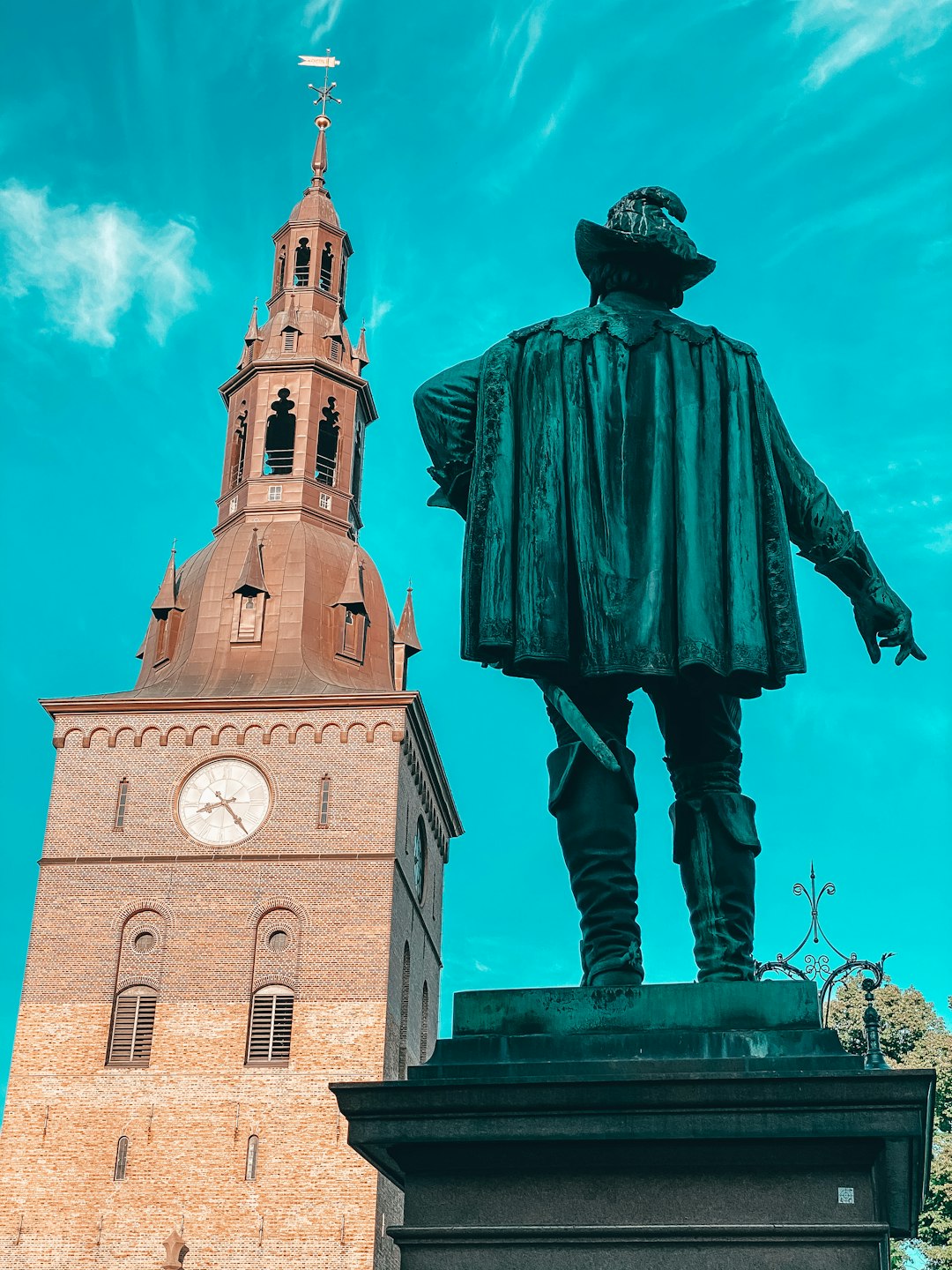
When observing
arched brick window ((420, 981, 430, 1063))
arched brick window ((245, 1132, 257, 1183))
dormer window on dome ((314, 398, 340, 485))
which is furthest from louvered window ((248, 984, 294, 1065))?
dormer window on dome ((314, 398, 340, 485))

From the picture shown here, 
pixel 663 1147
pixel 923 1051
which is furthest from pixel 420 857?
pixel 663 1147

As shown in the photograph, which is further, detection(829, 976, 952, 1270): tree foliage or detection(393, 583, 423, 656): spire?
detection(393, 583, 423, 656): spire

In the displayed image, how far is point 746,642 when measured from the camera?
4477mm

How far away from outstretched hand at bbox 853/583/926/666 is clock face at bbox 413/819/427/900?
36.9 metres

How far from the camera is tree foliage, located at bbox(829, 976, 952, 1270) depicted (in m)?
26.1

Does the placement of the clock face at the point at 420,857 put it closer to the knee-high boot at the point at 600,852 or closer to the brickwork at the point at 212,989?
the brickwork at the point at 212,989

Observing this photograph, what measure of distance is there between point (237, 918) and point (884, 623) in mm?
33617

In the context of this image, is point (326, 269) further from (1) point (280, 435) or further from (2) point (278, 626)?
(2) point (278, 626)

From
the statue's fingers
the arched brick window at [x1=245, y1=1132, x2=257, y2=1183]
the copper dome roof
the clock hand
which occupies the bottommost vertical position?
the statue's fingers

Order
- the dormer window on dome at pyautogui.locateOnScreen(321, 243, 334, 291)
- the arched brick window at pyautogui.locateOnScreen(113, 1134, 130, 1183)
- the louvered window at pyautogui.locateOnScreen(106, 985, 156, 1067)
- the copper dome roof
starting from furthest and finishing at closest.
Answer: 1. the dormer window on dome at pyautogui.locateOnScreen(321, 243, 334, 291)
2. the copper dome roof
3. the louvered window at pyautogui.locateOnScreen(106, 985, 156, 1067)
4. the arched brick window at pyautogui.locateOnScreen(113, 1134, 130, 1183)

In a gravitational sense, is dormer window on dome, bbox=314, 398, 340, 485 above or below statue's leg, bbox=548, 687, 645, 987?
above

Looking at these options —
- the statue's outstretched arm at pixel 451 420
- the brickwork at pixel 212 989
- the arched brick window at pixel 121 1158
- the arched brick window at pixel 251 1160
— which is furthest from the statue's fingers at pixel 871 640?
the arched brick window at pixel 121 1158

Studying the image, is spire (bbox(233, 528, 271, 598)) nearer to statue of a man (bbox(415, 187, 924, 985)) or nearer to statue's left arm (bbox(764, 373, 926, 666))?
statue of a man (bbox(415, 187, 924, 985))

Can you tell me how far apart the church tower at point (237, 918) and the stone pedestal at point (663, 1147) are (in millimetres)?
30514
